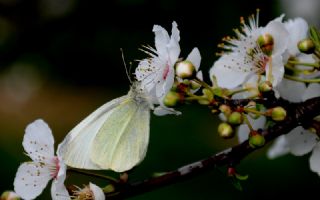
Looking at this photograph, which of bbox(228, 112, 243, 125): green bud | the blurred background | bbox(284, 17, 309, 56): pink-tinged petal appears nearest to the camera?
bbox(228, 112, 243, 125): green bud

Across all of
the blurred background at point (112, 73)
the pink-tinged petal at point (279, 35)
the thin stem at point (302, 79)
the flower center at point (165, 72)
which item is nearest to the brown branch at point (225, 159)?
the thin stem at point (302, 79)

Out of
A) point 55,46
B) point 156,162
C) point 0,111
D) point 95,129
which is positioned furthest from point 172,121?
point 95,129

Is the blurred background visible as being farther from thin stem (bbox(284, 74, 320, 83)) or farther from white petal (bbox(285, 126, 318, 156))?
thin stem (bbox(284, 74, 320, 83))

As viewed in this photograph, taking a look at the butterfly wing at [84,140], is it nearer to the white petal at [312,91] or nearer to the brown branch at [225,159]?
the brown branch at [225,159]

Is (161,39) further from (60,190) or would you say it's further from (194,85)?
(60,190)

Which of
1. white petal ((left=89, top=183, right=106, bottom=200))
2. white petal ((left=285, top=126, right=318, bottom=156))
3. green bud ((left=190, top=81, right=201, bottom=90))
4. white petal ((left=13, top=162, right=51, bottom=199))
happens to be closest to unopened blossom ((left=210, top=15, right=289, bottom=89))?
green bud ((left=190, top=81, right=201, bottom=90))
